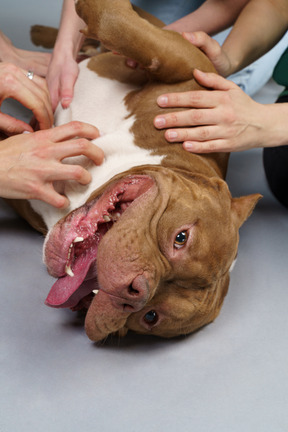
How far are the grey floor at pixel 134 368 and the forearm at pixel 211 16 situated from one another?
1.79m

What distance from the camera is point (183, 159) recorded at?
8.09 ft

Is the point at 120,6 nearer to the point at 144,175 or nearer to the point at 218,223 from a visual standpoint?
the point at 144,175

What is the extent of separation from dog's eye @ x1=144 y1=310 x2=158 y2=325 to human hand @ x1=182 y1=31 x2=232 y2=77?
148 cm

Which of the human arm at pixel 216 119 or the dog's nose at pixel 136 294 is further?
the human arm at pixel 216 119

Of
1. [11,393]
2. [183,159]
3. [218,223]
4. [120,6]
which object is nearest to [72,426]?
[11,393]

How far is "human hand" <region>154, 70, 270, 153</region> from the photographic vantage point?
246 cm

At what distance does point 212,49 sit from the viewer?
2977mm

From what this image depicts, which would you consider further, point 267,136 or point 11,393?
point 267,136

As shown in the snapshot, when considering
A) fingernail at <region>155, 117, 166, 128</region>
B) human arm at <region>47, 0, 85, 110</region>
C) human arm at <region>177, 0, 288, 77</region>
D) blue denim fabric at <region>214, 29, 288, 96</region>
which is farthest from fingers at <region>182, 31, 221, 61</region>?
blue denim fabric at <region>214, 29, 288, 96</region>

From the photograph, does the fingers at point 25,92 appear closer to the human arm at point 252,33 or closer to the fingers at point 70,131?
Result: the fingers at point 70,131

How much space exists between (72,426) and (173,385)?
47cm

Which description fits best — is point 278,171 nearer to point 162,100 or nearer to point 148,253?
point 162,100

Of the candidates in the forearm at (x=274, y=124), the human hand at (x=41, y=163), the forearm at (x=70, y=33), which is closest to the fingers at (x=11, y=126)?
the human hand at (x=41, y=163)

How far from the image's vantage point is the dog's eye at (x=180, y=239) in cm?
208
